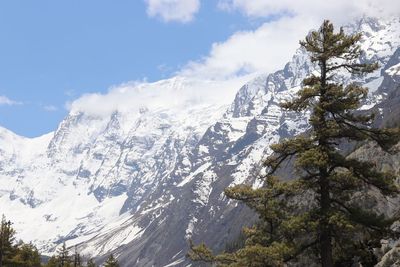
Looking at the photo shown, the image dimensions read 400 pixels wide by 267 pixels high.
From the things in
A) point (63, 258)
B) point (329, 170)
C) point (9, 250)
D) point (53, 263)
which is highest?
point (63, 258)

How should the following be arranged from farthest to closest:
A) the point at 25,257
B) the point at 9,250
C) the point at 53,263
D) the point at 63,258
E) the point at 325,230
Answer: the point at 63,258
the point at 53,263
the point at 25,257
the point at 9,250
the point at 325,230

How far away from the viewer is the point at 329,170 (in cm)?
2633

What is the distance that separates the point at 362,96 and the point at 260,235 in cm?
948

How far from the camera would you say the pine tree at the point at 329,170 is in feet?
83.9

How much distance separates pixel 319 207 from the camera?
87.7 ft

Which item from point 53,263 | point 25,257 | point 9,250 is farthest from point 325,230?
point 53,263

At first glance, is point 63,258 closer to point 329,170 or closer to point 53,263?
point 53,263

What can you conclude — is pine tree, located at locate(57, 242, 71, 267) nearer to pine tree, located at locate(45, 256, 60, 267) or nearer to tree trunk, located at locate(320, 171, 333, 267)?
pine tree, located at locate(45, 256, 60, 267)

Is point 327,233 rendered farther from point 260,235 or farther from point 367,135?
point 260,235

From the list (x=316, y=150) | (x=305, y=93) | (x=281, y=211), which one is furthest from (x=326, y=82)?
(x=281, y=211)

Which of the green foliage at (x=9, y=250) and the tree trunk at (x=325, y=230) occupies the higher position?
the green foliage at (x=9, y=250)

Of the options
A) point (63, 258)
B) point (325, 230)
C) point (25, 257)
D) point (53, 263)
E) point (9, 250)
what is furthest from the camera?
point (63, 258)

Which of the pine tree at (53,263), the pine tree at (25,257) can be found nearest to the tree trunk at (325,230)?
the pine tree at (25,257)

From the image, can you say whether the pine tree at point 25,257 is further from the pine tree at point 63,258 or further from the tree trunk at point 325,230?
the tree trunk at point 325,230
